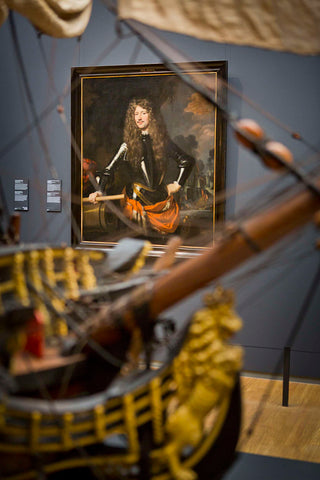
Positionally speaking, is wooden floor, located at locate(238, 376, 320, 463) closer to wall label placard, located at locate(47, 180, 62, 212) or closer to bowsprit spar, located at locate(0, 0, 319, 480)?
bowsprit spar, located at locate(0, 0, 319, 480)

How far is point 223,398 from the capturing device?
153 centimetres

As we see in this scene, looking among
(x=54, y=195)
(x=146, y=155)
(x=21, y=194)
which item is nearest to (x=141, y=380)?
(x=146, y=155)

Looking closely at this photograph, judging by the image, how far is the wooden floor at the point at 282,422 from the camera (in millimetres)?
2293

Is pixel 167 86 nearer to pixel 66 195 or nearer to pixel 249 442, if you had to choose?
pixel 66 195

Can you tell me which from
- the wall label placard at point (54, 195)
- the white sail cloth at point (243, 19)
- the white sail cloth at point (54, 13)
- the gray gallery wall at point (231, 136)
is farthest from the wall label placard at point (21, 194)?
the white sail cloth at point (243, 19)

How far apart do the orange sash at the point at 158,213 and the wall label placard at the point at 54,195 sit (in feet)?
1.48

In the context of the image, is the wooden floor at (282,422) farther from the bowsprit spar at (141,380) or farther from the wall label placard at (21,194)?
the wall label placard at (21,194)

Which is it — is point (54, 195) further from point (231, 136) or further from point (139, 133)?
point (231, 136)

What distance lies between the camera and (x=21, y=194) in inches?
152

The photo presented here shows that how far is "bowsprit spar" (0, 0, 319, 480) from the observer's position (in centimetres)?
143

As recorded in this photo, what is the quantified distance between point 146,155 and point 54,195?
69 centimetres

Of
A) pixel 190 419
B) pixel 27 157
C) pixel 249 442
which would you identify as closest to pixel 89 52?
pixel 27 157

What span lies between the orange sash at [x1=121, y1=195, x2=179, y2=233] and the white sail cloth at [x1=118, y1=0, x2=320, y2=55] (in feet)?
4.33

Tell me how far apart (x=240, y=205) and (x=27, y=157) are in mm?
1498
